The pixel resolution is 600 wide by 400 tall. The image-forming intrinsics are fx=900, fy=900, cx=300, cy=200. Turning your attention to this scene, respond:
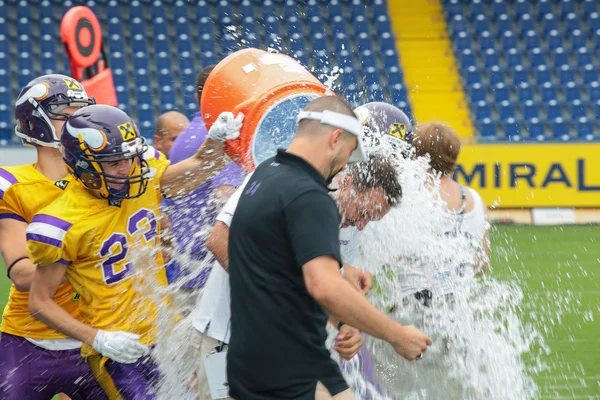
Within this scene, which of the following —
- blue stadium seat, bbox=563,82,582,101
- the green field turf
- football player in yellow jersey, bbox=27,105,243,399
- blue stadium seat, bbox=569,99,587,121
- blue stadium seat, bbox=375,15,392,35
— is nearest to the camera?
football player in yellow jersey, bbox=27,105,243,399

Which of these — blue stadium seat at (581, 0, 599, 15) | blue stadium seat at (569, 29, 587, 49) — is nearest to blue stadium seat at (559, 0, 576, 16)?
blue stadium seat at (581, 0, 599, 15)

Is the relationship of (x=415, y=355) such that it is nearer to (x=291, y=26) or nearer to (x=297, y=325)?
(x=297, y=325)

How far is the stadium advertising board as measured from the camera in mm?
14688

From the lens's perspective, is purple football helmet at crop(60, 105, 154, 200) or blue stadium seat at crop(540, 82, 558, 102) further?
blue stadium seat at crop(540, 82, 558, 102)

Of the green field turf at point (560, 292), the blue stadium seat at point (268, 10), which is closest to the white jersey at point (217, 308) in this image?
the green field turf at point (560, 292)

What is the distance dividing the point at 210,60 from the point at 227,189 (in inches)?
550

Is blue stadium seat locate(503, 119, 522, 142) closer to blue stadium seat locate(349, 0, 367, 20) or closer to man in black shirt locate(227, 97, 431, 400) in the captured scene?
blue stadium seat locate(349, 0, 367, 20)

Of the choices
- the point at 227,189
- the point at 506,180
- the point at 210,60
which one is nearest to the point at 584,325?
the point at 227,189

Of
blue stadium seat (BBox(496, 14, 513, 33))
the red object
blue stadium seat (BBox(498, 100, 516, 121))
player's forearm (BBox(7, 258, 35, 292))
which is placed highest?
player's forearm (BBox(7, 258, 35, 292))

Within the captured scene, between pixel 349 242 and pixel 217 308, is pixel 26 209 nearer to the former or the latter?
pixel 217 308

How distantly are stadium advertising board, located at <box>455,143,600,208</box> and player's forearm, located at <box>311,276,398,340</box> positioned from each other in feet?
39.4

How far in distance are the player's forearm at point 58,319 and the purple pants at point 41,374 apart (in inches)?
7.3

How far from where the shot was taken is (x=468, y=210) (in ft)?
16.9

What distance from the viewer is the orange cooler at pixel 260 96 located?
3.68 metres
